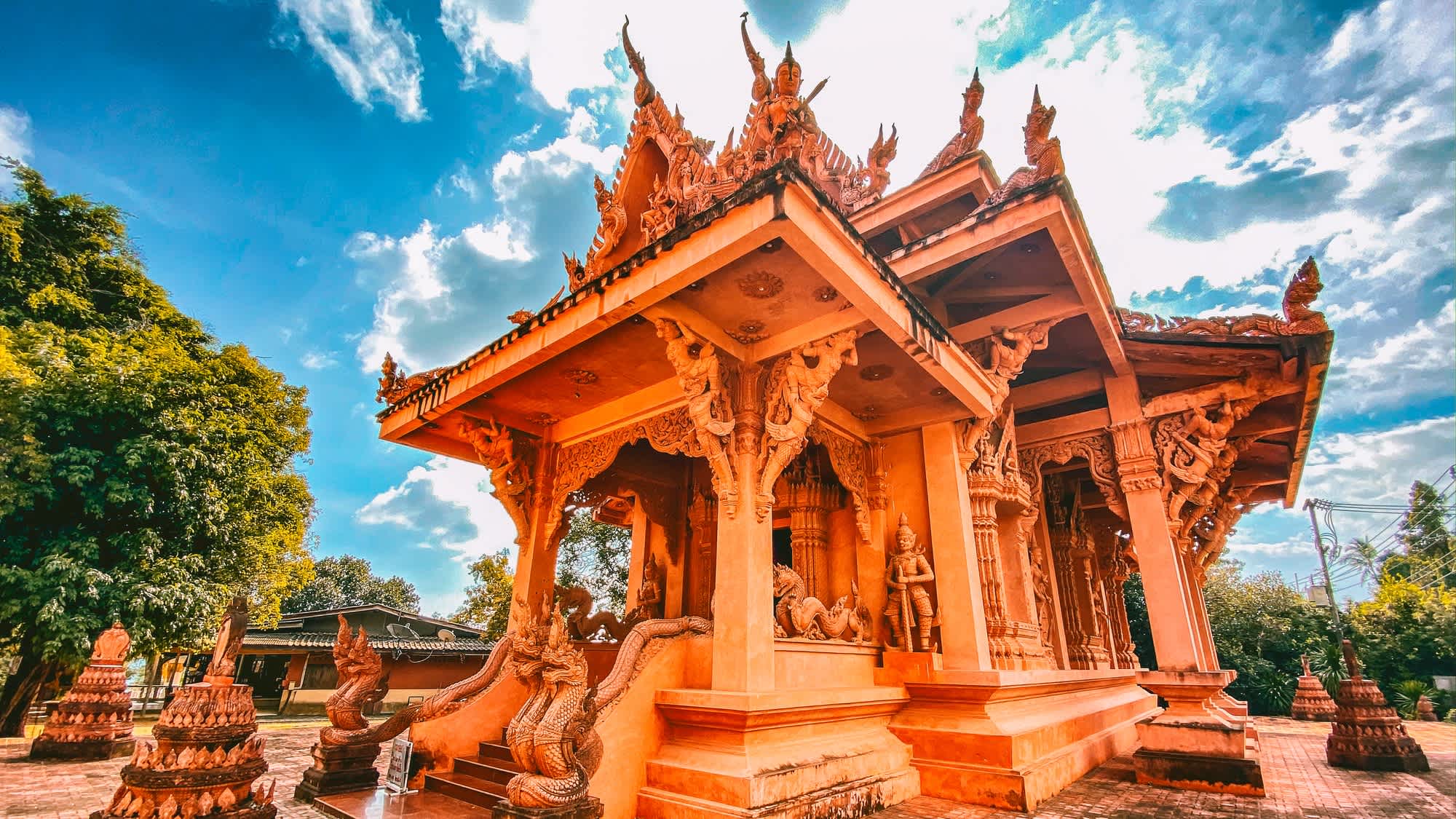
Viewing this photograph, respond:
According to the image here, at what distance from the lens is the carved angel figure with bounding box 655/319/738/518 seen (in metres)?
4.96

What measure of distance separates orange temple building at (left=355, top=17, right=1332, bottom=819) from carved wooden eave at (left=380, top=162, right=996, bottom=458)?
0.03 metres

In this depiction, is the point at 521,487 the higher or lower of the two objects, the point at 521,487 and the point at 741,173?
the lower

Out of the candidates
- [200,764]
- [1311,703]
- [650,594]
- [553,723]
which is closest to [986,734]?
[553,723]

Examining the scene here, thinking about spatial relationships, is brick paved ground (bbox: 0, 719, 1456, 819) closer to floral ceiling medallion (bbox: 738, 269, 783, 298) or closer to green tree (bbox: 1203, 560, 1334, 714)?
floral ceiling medallion (bbox: 738, 269, 783, 298)

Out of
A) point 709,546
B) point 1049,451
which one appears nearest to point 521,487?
point 709,546

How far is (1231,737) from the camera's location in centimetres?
604

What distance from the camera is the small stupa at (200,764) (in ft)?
10.4

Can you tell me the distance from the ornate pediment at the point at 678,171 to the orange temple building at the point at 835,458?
46 millimetres

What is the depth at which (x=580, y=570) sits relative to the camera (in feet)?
79.5

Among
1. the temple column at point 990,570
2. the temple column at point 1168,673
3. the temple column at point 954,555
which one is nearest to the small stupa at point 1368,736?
the temple column at point 1168,673

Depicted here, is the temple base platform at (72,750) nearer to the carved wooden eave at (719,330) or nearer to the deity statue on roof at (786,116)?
the carved wooden eave at (719,330)

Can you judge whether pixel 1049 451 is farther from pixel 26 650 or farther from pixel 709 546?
pixel 26 650

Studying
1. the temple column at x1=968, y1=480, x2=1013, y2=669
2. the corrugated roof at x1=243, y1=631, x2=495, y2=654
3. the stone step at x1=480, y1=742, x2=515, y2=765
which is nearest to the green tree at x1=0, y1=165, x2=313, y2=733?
the corrugated roof at x1=243, y1=631, x2=495, y2=654

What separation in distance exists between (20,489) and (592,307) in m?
11.3
